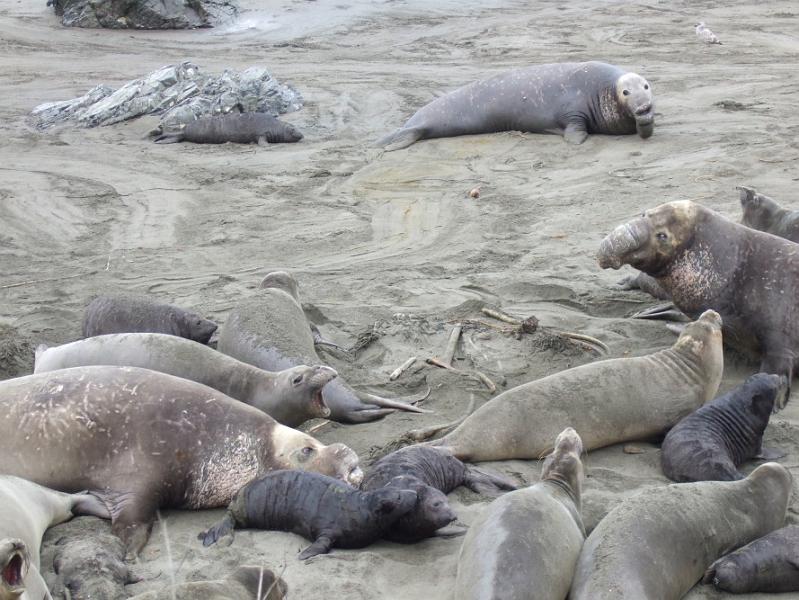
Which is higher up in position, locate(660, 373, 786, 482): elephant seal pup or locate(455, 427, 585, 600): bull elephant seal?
locate(455, 427, 585, 600): bull elephant seal

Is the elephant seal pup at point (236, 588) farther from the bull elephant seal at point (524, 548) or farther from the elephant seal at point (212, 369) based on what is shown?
the elephant seal at point (212, 369)

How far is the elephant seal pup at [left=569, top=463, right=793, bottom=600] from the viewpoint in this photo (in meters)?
3.64

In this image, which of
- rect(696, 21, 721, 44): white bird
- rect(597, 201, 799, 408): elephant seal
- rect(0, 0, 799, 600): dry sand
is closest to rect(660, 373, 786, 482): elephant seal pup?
rect(0, 0, 799, 600): dry sand

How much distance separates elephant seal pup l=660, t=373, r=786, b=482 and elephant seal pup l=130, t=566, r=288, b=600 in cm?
195

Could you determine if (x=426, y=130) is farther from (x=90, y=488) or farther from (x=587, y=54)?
(x=90, y=488)

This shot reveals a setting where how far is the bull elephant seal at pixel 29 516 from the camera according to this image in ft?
10.3

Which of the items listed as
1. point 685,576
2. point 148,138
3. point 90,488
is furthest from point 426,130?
point 685,576

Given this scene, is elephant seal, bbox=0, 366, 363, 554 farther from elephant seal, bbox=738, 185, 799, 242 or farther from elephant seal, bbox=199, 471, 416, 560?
elephant seal, bbox=738, 185, 799, 242

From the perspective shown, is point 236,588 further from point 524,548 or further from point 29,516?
point 29,516

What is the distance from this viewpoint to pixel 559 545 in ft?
12.4

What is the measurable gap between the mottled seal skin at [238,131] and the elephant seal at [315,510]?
764 cm

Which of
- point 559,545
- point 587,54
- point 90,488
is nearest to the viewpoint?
point 559,545

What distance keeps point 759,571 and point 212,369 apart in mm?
2927

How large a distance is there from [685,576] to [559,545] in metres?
0.49
